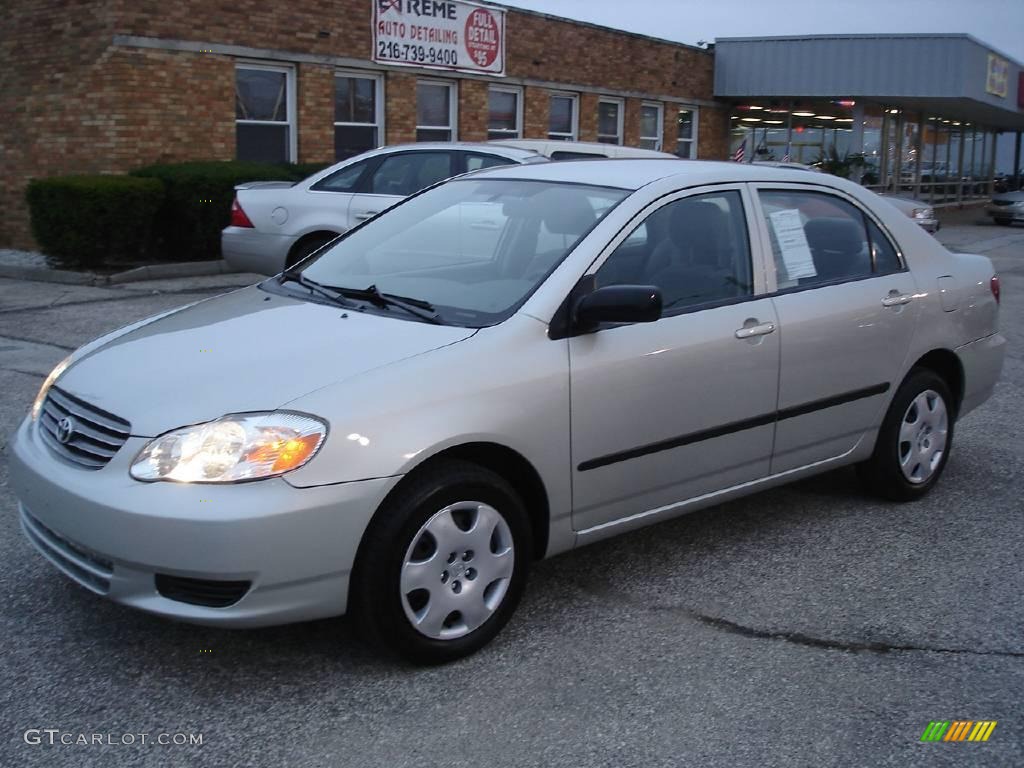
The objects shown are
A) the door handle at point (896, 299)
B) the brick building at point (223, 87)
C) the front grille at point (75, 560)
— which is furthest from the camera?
the brick building at point (223, 87)

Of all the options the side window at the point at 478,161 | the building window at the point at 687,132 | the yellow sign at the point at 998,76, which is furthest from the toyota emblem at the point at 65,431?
the yellow sign at the point at 998,76

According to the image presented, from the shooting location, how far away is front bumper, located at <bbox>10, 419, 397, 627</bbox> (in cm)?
332

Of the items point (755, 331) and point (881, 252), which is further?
point (881, 252)

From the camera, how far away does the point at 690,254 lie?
4645 mm

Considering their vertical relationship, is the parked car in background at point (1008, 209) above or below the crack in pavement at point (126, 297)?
above

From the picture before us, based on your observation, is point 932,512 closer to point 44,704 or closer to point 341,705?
point 341,705

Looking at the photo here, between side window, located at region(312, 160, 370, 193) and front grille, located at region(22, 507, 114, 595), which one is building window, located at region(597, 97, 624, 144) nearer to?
side window, located at region(312, 160, 370, 193)

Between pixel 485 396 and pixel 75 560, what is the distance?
4.48ft

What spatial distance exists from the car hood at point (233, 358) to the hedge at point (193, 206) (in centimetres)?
1009

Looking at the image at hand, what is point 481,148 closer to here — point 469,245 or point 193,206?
point 193,206

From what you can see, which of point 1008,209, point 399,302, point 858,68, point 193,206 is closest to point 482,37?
point 193,206

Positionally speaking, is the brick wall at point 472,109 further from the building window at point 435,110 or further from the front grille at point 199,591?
the front grille at point 199,591

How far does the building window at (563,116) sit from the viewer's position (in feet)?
75.5

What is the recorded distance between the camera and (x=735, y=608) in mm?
4277
